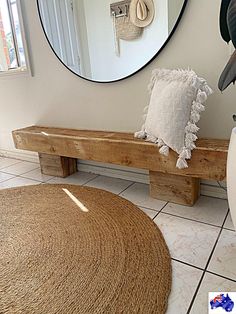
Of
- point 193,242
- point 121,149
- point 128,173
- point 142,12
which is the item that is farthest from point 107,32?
point 193,242

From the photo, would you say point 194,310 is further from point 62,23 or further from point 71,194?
point 62,23

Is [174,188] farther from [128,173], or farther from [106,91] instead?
[106,91]

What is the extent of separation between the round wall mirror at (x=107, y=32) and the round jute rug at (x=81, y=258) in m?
0.92

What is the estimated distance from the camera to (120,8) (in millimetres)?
1583

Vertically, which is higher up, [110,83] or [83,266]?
[110,83]

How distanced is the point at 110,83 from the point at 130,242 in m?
1.08

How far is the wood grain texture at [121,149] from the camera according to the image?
125cm

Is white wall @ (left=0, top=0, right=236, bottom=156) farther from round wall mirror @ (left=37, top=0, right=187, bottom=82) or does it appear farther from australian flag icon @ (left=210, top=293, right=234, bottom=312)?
australian flag icon @ (left=210, top=293, right=234, bottom=312)

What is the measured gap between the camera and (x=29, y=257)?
1108 millimetres

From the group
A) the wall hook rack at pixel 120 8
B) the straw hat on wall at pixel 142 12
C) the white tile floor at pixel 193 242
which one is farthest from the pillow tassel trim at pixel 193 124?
the wall hook rack at pixel 120 8

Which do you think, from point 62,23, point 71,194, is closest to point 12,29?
point 62,23

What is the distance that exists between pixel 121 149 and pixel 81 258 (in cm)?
68

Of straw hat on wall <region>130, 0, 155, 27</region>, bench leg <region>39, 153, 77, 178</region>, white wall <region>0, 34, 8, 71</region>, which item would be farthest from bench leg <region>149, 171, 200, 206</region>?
white wall <region>0, 34, 8, 71</region>

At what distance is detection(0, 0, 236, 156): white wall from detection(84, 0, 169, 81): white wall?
67mm
